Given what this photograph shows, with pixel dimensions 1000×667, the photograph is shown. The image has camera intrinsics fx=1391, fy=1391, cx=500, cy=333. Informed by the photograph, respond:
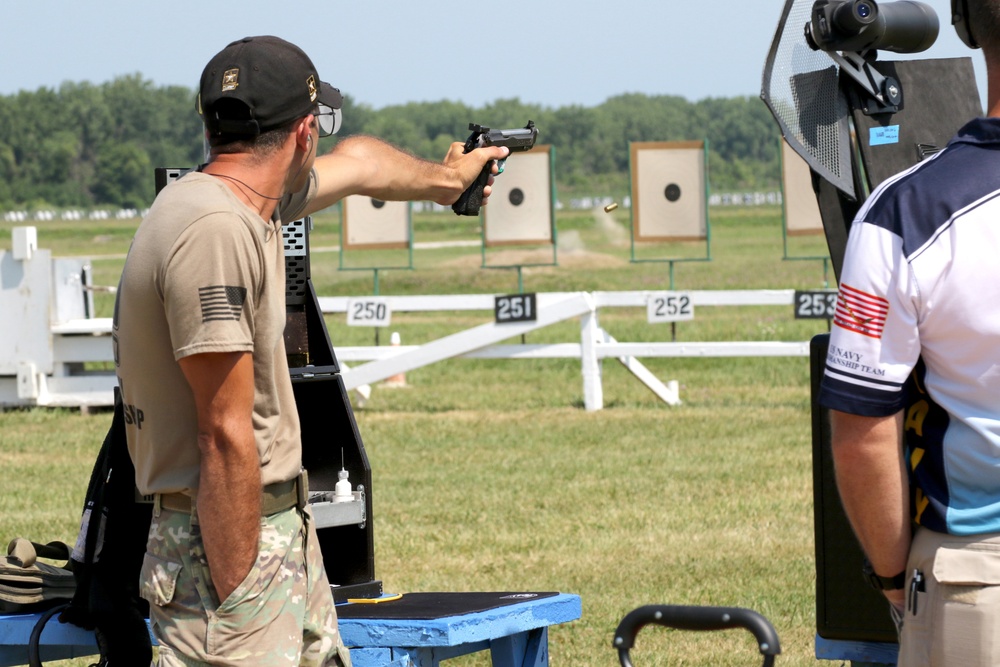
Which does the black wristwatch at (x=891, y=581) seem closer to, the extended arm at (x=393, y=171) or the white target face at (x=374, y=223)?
the extended arm at (x=393, y=171)

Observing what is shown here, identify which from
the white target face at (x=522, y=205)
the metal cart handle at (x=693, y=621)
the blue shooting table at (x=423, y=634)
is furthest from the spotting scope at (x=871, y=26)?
the white target face at (x=522, y=205)

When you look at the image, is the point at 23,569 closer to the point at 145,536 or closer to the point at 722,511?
the point at 145,536

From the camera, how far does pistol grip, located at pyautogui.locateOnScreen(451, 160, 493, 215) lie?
11.3 ft

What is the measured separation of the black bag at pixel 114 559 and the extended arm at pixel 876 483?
1481mm

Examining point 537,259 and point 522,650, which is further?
point 537,259

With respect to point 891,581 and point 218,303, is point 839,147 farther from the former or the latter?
point 218,303

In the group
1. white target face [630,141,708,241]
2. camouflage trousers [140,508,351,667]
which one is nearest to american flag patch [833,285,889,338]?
camouflage trousers [140,508,351,667]

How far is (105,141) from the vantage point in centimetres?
11662

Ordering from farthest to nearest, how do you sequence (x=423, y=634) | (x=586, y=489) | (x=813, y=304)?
(x=813, y=304), (x=586, y=489), (x=423, y=634)

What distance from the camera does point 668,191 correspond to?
55.6ft

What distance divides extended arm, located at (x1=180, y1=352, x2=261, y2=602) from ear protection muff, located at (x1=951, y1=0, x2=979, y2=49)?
48.9 inches

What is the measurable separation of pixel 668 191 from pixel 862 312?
15102 mm

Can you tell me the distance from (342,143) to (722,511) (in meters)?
4.38

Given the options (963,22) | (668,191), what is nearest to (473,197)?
(963,22)
